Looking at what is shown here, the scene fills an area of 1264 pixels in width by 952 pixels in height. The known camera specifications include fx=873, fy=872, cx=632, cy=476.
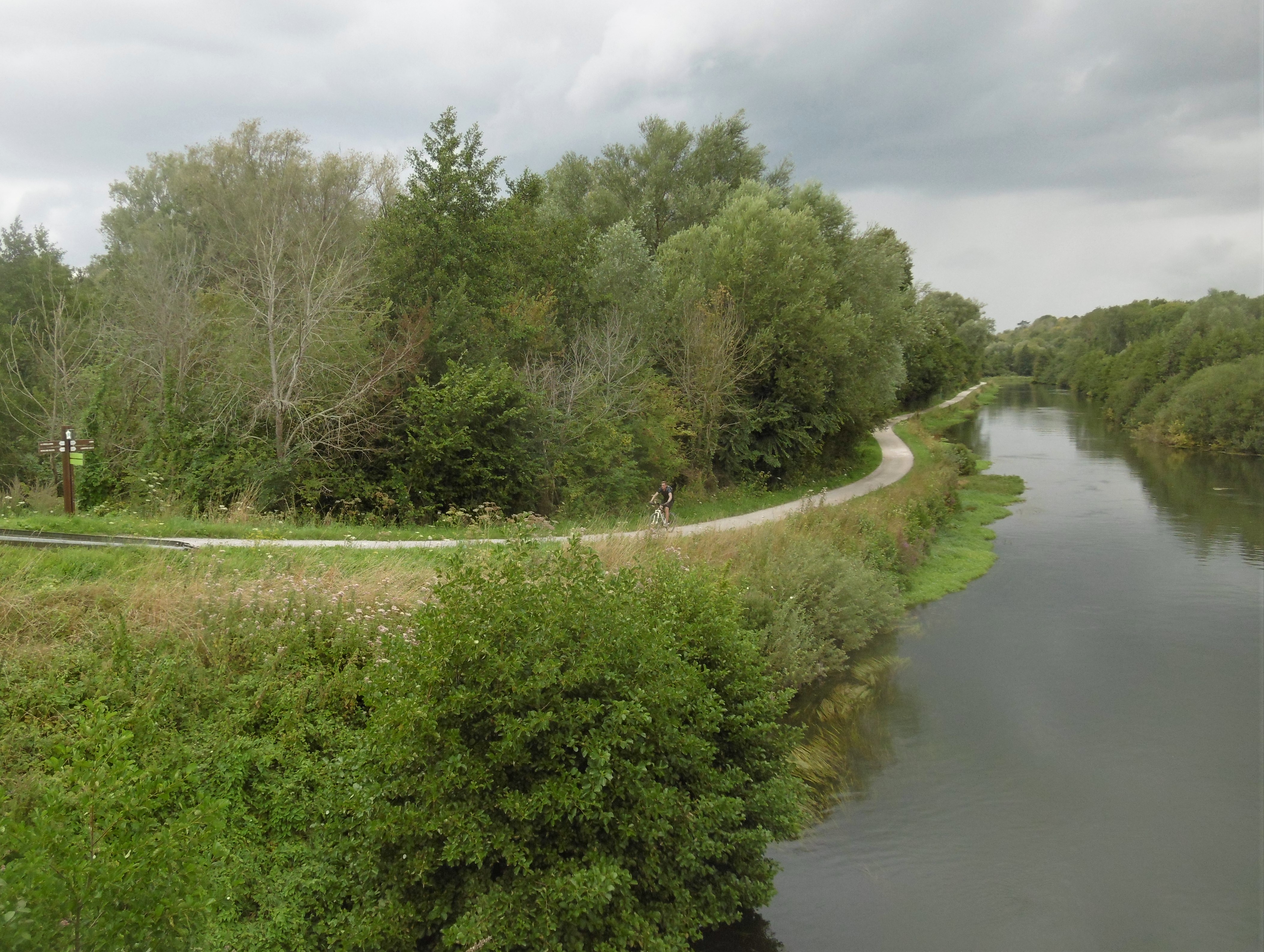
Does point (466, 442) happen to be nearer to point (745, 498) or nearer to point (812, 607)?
point (812, 607)

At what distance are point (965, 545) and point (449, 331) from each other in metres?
14.8

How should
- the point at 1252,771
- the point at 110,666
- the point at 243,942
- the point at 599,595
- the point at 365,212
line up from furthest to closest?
the point at 365,212 < the point at 1252,771 < the point at 110,666 < the point at 599,595 < the point at 243,942

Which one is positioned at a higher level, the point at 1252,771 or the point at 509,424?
the point at 509,424

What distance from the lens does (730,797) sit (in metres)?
6.90

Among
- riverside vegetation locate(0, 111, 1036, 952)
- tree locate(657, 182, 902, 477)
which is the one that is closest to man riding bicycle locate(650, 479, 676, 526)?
riverside vegetation locate(0, 111, 1036, 952)

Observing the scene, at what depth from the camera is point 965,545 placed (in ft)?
78.2

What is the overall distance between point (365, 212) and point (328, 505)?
20.2 m

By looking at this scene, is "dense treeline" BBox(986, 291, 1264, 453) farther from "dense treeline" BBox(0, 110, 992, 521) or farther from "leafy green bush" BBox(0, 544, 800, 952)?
"leafy green bush" BBox(0, 544, 800, 952)

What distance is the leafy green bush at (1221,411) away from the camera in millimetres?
43938

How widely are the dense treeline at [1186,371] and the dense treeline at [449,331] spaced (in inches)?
858

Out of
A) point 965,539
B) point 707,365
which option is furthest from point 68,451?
point 965,539

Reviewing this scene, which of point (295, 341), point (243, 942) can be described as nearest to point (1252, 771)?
point (243, 942)

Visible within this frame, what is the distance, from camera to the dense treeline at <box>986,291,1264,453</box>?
45.4 m

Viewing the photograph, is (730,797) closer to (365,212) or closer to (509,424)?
(509,424)
